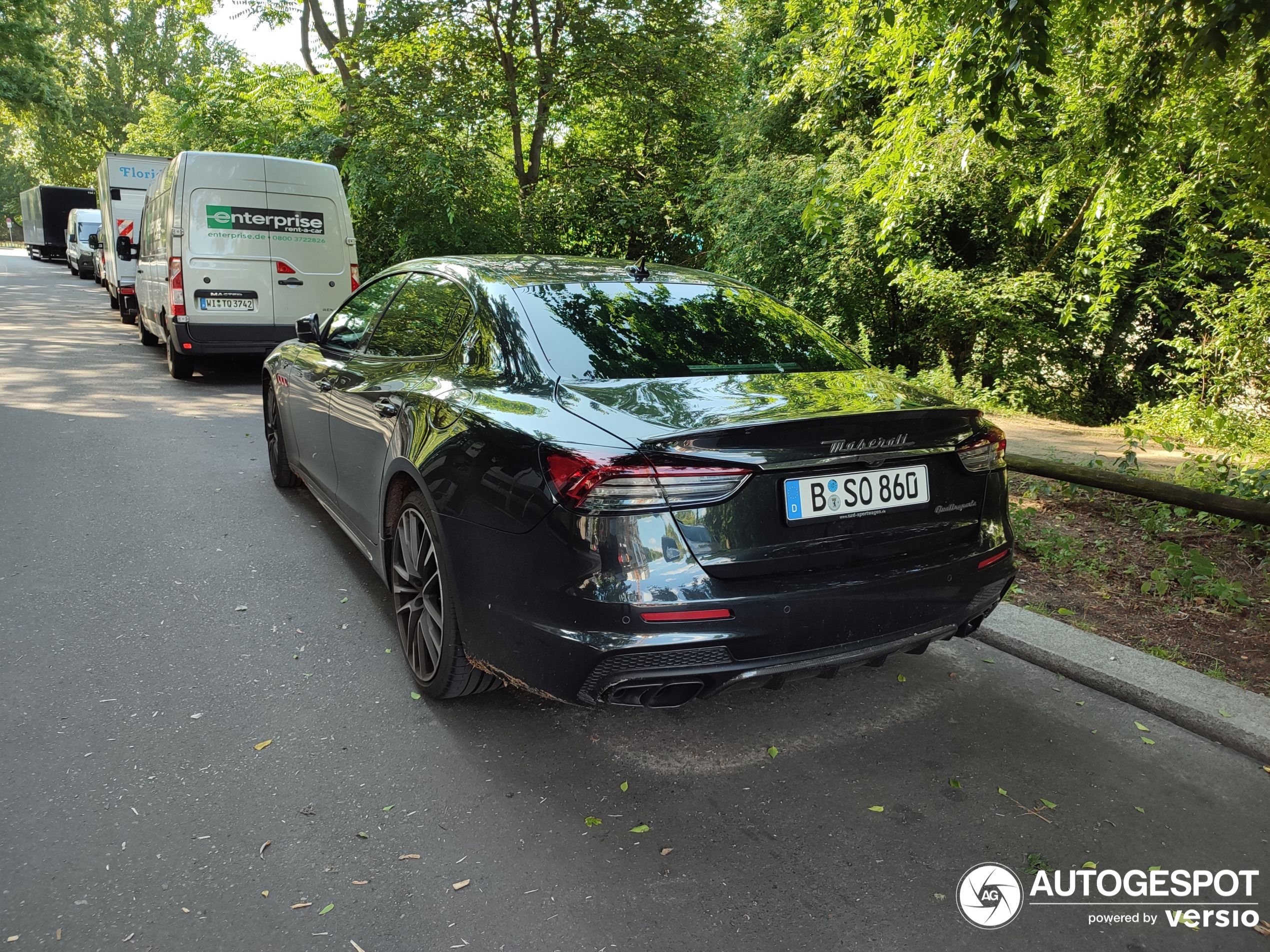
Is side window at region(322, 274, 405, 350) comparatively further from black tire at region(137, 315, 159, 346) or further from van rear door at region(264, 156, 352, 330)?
black tire at region(137, 315, 159, 346)

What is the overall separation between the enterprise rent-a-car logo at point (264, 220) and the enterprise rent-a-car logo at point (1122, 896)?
10.4 metres

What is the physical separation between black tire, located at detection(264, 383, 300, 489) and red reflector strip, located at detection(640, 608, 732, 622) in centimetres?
408

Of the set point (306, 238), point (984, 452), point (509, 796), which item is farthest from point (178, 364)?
point (984, 452)

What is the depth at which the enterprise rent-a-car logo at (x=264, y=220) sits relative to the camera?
10.3 meters

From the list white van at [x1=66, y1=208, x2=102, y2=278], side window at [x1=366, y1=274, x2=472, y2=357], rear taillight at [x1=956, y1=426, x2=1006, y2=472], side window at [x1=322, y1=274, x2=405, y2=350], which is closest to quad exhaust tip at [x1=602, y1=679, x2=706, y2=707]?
rear taillight at [x1=956, y1=426, x2=1006, y2=472]

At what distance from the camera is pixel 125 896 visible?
92.1 inches

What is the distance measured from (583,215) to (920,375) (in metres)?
8.09

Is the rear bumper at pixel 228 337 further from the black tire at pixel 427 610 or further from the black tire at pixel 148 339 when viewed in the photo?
the black tire at pixel 427 610

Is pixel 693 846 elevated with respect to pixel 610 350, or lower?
lower

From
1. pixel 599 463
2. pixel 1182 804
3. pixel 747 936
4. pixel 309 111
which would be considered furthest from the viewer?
pixel 309 111

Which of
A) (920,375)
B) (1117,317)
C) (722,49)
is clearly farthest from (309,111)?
(1117,317)

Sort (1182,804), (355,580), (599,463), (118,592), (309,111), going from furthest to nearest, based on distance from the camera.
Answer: (309,111) < (355,580) < (118,592) < (1182,804) < (599,463)

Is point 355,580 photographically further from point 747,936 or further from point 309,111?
point 309,111

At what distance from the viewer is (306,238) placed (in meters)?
10.9
